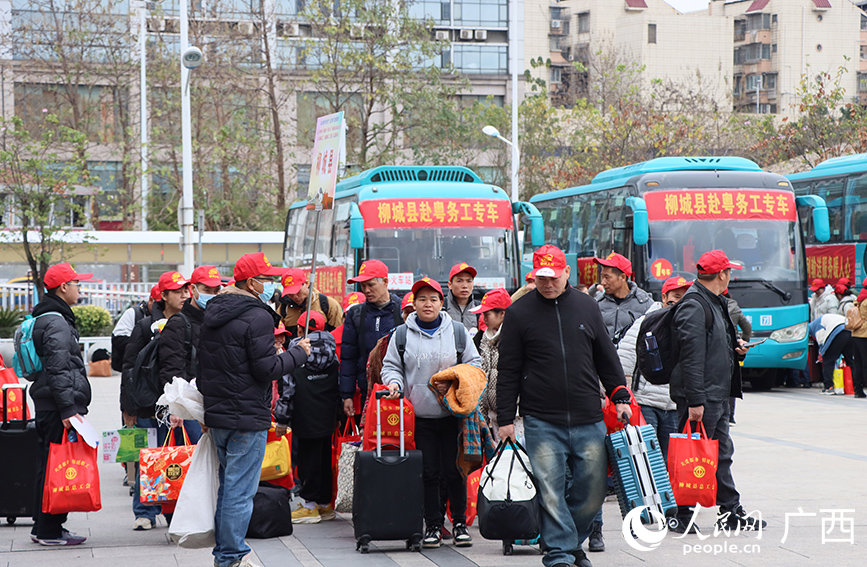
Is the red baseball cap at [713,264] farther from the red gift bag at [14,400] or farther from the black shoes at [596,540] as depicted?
the red gift bag at [14,400]

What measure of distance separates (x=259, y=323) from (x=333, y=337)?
7.36ft

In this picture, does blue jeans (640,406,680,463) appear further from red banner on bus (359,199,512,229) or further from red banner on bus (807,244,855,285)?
red banner on bus (807,244,855,285)

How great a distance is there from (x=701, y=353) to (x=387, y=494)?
2204 mm

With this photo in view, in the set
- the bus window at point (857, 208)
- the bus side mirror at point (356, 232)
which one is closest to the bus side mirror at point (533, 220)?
the bus side mirror at point (356, 232)

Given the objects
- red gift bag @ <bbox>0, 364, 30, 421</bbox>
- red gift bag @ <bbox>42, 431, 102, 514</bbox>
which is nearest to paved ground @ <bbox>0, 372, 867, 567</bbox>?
red gift bag @ <bbox>42, 431, 102, 514</bbox>

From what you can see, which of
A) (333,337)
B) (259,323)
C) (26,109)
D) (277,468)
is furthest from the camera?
(26,109)

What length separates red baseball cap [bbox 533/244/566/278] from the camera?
623cm

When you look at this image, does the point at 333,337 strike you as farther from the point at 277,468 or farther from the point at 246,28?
the point at 246,28

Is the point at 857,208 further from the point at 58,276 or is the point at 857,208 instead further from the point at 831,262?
the point at 58,276

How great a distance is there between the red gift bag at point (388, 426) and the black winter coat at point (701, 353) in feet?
5.86

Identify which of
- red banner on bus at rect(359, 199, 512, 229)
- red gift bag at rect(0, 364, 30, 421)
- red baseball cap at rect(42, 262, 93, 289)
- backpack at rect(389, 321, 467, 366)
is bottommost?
red gift bag at rect(0, 364, 30, 421)

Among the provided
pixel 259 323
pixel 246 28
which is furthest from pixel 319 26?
pixel 259 323

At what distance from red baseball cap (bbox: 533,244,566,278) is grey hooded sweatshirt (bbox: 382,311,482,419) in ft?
3.55

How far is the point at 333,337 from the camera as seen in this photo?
841cm
